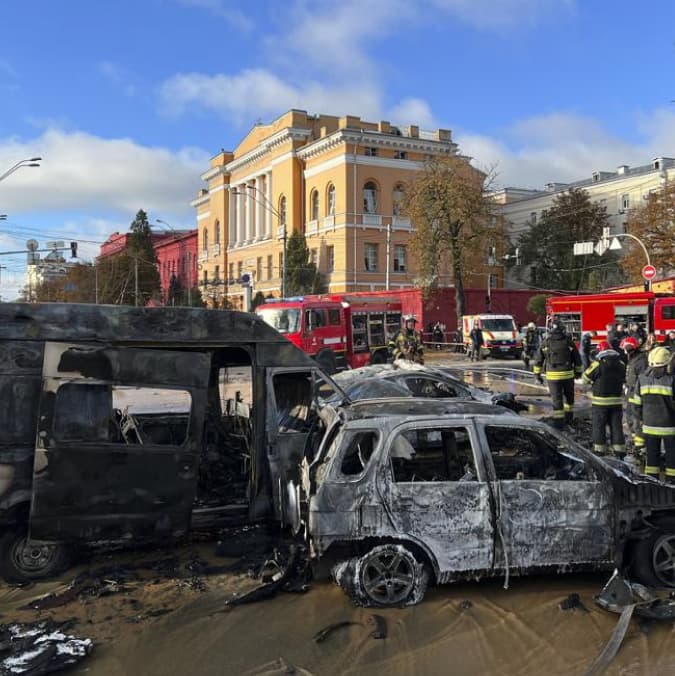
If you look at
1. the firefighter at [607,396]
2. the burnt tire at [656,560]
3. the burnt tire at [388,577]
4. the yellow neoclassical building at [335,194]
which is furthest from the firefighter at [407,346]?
the yellow neoclassical building at [335,194]

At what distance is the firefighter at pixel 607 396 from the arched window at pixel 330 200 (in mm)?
45246

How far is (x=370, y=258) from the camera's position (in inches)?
2064

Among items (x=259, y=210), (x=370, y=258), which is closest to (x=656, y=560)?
(x=370, y=258)

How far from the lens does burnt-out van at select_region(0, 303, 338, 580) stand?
4984 mm

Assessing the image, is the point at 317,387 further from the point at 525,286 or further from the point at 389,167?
the point at 525,286

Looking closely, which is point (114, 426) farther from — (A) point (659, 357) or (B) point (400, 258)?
(B) point (400, 258)

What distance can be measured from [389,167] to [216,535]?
48812mm

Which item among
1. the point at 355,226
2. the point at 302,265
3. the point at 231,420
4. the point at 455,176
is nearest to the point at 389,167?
the point at 355,226

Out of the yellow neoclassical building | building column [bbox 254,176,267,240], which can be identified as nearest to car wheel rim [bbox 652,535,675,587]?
the yellow neoclassical building

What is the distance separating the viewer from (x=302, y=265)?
51812mm

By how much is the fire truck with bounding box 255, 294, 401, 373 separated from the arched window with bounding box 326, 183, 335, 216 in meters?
29.3

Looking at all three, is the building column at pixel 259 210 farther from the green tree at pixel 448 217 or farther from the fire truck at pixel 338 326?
the fire truck at pixel 338 326

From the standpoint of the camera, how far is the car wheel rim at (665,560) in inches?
190

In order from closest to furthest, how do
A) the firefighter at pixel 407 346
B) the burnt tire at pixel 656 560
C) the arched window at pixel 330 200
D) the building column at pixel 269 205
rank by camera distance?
the burnt tire at pixel 656 560, the firefighter at pixel 407 346, the arched window at pixel 330 200, the building column at pixel 269 205
